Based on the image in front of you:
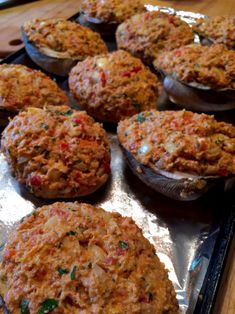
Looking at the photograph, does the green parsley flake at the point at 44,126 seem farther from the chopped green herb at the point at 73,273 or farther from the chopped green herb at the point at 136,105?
the chopped green herb at the point at 73,273

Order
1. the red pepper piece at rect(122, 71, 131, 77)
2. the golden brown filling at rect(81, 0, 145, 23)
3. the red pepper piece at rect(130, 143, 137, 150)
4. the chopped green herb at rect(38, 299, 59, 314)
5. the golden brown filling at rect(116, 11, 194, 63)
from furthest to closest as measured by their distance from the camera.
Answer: the golden brown filling at rect(81, 0, 145, 23) → the golden brown filling at rect(116, 11, 194, 63) → the red pepper piece at rect(122, 71, 131, 77) → the red pepper piece at rect(130, 143, 137, 150) → the chopped green herb at rect(38, 299, 59, 314)

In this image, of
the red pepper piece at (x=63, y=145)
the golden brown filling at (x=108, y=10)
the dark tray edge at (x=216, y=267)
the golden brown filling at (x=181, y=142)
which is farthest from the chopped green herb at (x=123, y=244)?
the golden brown filling at (x=108, y=10)

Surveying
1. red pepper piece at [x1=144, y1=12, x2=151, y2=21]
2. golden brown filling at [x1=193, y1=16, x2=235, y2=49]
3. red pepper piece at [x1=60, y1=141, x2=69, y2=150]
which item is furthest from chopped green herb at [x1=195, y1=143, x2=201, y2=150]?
red pepper piece at [x1=144, y1=12, x2=151, y2=21]

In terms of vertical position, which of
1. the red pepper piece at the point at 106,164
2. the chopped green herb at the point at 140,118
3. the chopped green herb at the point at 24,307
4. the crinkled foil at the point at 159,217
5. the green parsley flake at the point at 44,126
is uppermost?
the green parsley flake at the point at 44,126

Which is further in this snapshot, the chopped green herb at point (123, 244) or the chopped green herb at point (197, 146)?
the chopped green herb at point (197, 146)

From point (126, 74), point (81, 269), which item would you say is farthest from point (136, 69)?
point (81, 269)

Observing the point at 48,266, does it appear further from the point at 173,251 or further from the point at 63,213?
the point at 173,251

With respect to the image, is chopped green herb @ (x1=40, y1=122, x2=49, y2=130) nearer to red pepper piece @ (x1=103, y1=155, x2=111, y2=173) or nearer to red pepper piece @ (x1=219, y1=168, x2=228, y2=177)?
red pepper piece @ (x1=103, y1=155, x2=111, y2=173)
